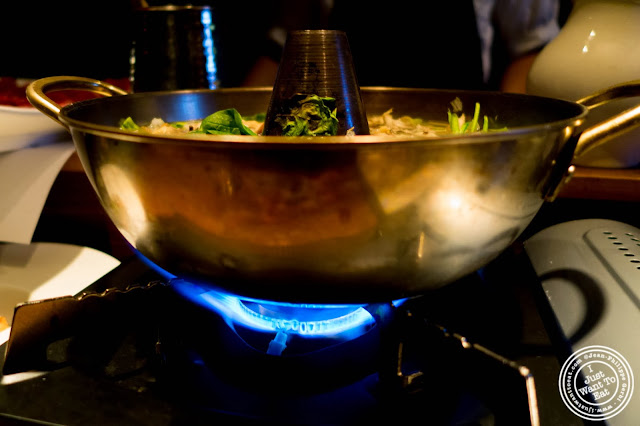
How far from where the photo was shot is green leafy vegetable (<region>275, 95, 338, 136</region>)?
0.47 metres

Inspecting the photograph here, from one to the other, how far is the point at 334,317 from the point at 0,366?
32cm

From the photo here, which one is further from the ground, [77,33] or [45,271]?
[77,33]

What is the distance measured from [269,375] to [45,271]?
442mm

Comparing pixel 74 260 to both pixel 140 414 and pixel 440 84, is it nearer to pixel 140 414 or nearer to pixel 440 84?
pixel 140 414

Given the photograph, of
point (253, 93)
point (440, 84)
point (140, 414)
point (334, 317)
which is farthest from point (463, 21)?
point (140, 414)

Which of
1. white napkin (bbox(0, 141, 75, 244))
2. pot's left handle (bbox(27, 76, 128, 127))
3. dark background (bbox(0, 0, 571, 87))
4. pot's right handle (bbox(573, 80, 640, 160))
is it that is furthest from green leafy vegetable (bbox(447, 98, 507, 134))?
dark background (bbox(0, 0, 571, 87))

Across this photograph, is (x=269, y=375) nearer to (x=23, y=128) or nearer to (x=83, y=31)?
(x=23, y=128)

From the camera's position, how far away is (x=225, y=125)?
20.4 inches

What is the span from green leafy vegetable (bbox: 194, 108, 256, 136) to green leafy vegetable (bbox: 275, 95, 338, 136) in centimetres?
6

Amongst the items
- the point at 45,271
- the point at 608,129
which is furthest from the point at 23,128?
the point at 608,129

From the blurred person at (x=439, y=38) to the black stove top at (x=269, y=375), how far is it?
1.18 meters

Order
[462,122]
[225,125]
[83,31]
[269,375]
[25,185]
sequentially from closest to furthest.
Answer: [269,375] < [225,125] < [462,122] < [25,185] < [83,31]

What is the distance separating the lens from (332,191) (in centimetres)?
32

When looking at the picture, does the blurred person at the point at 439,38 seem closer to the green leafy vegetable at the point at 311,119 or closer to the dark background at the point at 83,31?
the dark background at the point at 83,31
